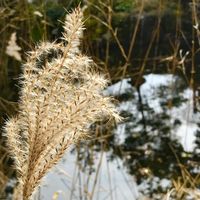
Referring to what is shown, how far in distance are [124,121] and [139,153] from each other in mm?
196

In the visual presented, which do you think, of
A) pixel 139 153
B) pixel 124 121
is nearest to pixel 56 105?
pixel 139 153

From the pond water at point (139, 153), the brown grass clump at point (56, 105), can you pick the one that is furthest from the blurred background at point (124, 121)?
the brown grass clump at point (56, 105)

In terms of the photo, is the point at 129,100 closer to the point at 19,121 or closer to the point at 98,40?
the point at 98,40

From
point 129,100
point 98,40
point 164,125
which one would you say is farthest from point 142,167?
point 98,40

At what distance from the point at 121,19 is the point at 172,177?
1711mm

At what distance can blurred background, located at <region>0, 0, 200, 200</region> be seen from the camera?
1766 millimetres

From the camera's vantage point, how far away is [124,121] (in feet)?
7.55

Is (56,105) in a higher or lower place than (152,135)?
lower

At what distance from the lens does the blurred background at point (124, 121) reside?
177 centimetres

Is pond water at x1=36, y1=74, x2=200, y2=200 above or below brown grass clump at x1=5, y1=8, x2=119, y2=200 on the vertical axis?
above

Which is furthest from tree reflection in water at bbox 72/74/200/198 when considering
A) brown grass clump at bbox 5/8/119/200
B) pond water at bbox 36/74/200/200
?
brown grass clump at bbox 5/8/119/200

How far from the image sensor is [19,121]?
2.27ft

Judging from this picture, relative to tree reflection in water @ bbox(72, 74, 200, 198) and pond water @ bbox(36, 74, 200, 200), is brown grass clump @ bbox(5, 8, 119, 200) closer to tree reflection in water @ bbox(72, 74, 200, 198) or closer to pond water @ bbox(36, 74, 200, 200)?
pond water @ bbox(36, 74, 200, 200)

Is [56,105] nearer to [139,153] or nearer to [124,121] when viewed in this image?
[139,153]
